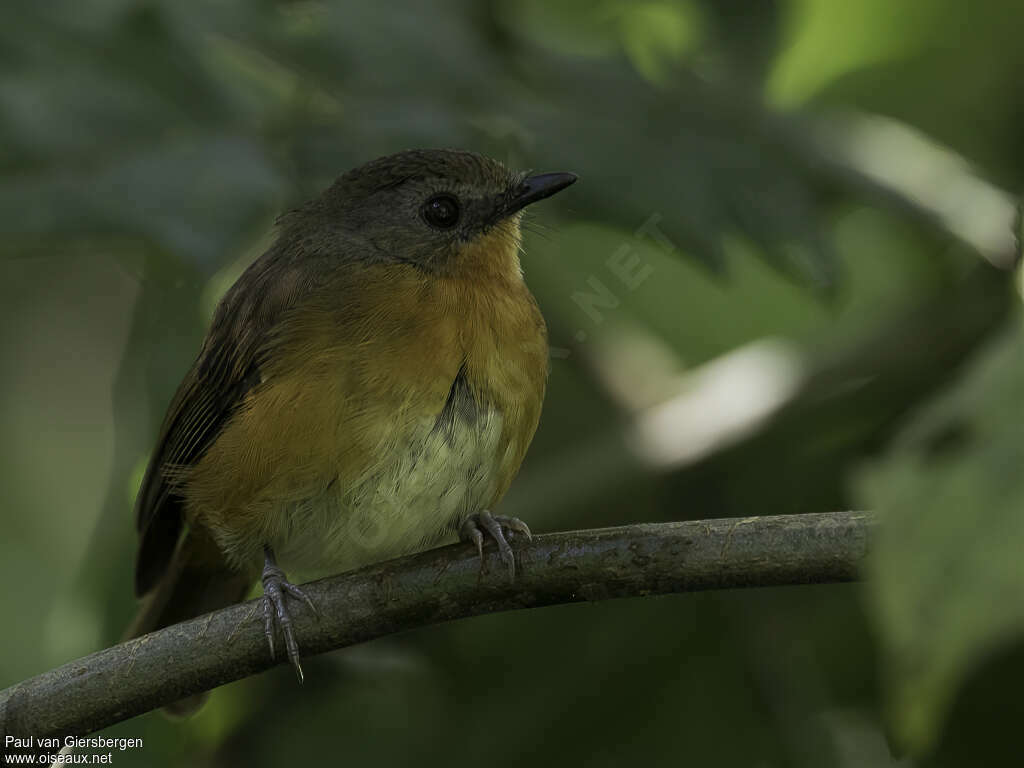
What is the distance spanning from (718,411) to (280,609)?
62.3 inches

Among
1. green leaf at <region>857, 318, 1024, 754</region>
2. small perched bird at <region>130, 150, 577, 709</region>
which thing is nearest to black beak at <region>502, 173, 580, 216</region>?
small perched bird at <region>130, 150, 577, 709</region>

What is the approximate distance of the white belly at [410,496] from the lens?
3291 mm

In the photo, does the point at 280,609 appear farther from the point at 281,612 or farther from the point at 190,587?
the point at 190,587

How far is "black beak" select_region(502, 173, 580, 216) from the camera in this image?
12.5 feet

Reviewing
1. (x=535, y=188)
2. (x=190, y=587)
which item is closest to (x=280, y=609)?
(x=535, y=188)

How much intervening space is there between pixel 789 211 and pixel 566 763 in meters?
1.62

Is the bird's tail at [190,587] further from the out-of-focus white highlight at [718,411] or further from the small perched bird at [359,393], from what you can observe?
the out-of-focus white highlight at [718,411]

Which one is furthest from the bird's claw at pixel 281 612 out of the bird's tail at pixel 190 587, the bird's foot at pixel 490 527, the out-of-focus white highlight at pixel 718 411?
the out-of-focus white highlight at pixel 718 411

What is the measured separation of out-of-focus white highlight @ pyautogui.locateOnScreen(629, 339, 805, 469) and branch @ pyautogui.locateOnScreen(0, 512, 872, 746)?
1.26 metres

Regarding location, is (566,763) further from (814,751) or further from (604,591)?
(604,591)

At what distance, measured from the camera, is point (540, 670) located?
396cm

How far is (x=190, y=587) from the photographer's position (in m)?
4.36

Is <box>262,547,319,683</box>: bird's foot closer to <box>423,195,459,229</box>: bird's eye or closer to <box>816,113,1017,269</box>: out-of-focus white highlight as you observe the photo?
<box>423,195,459,229</box>: bird's eye

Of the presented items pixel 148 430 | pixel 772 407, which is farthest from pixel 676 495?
pixel 148 430
